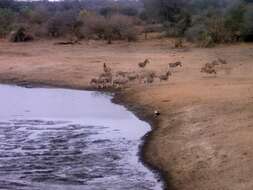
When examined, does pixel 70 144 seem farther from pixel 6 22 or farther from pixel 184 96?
pixel 6 22

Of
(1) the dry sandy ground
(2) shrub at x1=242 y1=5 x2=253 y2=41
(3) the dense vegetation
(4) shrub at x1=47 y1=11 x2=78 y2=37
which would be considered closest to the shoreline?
(1) the dry sandy ground

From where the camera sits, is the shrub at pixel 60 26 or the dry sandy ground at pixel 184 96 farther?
the shrub at pixel 60 26

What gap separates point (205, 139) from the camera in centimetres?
1762

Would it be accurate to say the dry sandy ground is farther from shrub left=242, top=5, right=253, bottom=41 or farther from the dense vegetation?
the dense vegetation

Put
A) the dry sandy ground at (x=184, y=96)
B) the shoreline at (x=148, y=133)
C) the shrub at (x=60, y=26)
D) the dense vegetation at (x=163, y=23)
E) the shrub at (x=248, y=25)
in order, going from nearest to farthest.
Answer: the dry sandy ground at (x=184, y=96) < the shoreline at (x=148, y=133) < the shrub at (x=248, y=25) < the dense vegetation at (x=163, y=23) < the shrub at (x=60, y=26)

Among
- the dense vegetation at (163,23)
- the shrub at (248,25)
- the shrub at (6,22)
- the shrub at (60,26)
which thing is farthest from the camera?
the shrub at (6,22)

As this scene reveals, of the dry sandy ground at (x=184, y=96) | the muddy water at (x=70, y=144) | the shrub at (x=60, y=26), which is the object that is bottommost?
the muddy water at (x=70, y=144)

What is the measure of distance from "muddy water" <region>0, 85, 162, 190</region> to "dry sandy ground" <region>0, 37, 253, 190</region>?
77 centimetres

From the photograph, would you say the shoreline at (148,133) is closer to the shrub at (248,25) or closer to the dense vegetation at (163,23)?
the dense vegetation at (163,23)

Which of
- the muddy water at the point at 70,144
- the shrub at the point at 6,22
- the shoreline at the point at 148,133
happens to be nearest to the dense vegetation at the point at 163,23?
the shrub at the point at 6,22

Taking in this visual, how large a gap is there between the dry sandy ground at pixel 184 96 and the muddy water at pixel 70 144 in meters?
0.77

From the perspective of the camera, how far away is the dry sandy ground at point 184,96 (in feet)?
50.4

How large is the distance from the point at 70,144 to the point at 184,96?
632cm

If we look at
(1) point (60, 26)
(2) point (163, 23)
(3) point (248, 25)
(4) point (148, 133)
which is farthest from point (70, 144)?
(2) point (163, 23)
